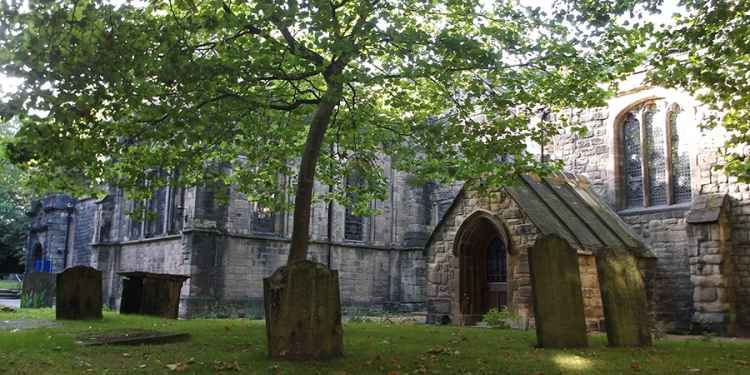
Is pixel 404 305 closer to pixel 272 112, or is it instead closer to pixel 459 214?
pixel 459 214

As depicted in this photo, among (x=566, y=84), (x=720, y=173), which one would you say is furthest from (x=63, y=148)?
(x=720, y=173)

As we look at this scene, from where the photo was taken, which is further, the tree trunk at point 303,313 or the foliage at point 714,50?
the foliage at point 714,50

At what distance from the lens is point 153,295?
1620 cm

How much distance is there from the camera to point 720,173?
1738cm

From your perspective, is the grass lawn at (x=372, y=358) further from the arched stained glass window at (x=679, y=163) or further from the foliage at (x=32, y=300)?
the foliage at (x=32, y=300)

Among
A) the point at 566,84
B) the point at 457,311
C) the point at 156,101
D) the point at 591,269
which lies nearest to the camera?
the point at 156,101

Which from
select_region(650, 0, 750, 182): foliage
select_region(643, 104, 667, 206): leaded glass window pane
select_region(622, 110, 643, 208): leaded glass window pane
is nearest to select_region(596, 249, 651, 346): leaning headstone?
select_region(650, 0, 750, 182): foliage

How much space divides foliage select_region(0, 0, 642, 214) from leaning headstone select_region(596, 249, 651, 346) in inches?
119

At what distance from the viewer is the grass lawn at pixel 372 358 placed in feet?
23.4

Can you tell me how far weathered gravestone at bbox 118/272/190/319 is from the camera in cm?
1609

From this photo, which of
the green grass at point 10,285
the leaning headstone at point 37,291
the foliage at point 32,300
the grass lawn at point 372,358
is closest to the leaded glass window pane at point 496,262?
the grass lawn at point 372,358

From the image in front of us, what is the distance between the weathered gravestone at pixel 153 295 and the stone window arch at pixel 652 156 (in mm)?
13760

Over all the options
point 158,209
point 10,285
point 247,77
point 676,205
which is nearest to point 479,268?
point 676,205

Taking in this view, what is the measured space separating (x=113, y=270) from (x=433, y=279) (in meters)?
17.2
